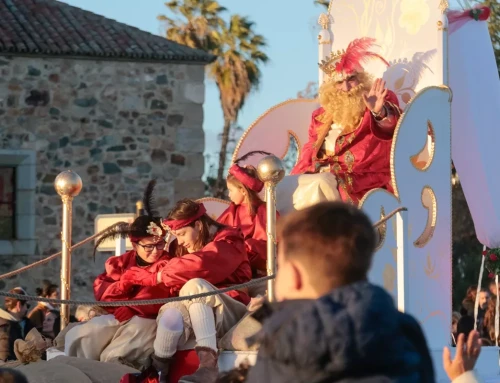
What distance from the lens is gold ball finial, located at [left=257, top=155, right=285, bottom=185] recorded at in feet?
23.6

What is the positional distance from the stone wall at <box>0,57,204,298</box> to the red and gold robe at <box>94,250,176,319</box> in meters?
13.4

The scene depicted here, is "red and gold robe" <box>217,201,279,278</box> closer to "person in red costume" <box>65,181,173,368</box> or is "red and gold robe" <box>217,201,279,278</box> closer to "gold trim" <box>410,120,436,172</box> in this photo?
"person in red costume" <box>65,181,173,368</box>

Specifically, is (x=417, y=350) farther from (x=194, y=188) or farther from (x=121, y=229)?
(x=194, y=188)

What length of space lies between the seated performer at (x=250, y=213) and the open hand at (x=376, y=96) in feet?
3.21

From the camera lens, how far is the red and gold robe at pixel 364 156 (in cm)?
842

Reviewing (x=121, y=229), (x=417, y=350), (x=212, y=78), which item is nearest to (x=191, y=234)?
(x=121, y=229)

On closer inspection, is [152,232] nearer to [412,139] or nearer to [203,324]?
[203,324]

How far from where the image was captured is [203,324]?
7125mm

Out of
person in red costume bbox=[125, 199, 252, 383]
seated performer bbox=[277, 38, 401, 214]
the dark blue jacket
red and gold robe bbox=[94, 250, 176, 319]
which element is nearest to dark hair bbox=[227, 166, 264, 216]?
seated performer bbox=[277, 38, 401, 214]

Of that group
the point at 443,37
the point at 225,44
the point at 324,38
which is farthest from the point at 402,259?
the point at 225,44

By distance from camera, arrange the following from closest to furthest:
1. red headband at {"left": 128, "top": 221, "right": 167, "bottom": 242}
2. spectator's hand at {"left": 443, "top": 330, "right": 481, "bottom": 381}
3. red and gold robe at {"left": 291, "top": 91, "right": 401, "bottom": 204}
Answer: spectator's hand at {"left": 443, "top": 330, "right": 481, "bottom": 381} < red headband at {"left": 128, "top": 221, "right": 167, "bottom": 242} < red and gold robe at {"left": 291, "top": 91, "right": 401, "bottom": 204}

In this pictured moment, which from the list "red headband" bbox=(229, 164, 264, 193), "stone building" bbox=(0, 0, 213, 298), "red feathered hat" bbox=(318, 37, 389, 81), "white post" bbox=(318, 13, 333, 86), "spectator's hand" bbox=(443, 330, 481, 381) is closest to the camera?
"spectator's hand" bbox=(443, 330, 481, 381)

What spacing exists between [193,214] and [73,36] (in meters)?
15.2

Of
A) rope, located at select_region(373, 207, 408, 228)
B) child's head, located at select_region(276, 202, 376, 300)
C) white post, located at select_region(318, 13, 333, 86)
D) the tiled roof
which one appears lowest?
child's head, located at select_region(276, 202, 376, 300)
